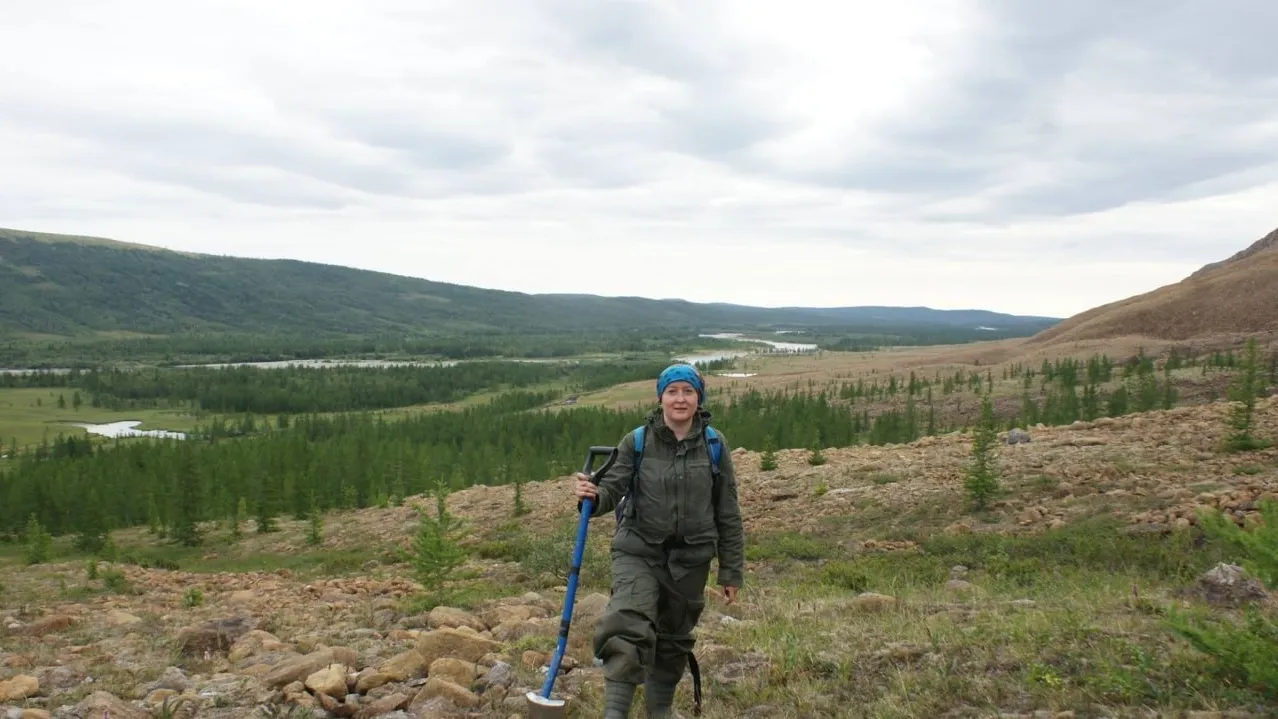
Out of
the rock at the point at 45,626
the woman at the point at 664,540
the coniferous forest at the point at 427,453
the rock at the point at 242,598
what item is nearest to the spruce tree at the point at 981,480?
the woman at the point at 664,540

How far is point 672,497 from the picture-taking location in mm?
5441

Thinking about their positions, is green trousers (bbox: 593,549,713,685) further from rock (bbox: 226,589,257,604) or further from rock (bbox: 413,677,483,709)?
rock (bbox: 226,589,257,604)

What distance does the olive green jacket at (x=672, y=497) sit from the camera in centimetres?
544

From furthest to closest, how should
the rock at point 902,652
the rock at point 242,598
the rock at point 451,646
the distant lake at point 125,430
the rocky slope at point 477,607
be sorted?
the distant lake at point 125,430
the rock at point 242,598
the rock at point 451,646
the rocky slope at point 477,607
the rock at point 902,652

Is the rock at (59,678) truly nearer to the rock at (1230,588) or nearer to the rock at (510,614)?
the rock at (510,614)

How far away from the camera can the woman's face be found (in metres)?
5.48

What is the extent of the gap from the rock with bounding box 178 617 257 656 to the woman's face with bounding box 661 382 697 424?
6.69 m

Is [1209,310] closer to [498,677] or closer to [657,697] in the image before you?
[657,697]

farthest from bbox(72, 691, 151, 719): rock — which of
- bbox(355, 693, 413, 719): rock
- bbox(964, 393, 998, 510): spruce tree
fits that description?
bbox(964, 393, 998, 510): spruce tree

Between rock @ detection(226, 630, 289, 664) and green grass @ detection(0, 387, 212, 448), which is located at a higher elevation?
rock @ detection(226, 630, 289, 664)

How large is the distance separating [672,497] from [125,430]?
14094cm

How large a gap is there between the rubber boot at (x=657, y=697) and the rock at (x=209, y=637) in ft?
18.9

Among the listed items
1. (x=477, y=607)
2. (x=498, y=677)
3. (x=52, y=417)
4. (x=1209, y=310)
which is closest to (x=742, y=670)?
(x=498, y=677)

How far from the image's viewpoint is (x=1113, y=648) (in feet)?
18.5
